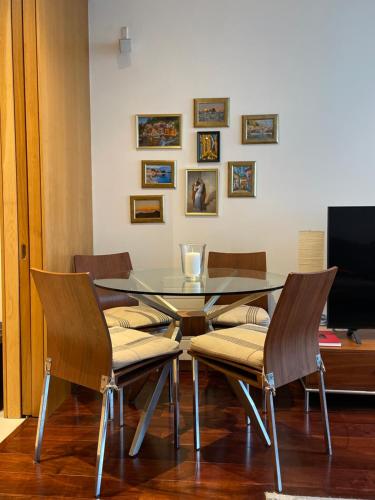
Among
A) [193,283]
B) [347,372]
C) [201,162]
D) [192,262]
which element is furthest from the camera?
[201,162]

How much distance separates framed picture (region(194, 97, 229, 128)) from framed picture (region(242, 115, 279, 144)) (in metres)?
0.15

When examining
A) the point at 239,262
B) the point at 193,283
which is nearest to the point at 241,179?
the point at 239,262

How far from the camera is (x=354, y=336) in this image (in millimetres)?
2951

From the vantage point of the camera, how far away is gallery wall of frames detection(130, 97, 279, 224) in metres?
3.50

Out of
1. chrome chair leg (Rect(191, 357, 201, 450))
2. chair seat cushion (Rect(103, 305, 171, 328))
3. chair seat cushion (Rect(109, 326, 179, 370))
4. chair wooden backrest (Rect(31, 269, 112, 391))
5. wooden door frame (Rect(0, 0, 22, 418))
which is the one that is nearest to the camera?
chair wooden backrest (Rect(31, 269, 112, 391))

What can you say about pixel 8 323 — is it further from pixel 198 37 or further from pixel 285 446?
pixel 198 37

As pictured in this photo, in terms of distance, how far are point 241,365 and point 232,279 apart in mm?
659

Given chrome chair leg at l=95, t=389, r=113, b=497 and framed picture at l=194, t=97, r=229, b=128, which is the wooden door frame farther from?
framed picture at l=194, t=97, r=229, b=128

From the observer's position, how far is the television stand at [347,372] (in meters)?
2.75

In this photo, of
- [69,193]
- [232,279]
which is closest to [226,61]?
[69,193]

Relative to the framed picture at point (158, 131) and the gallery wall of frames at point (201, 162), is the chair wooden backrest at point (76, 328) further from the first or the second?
the framed picture at point (158, 131)

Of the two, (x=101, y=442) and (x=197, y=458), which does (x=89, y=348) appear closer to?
(x=101, y=442)

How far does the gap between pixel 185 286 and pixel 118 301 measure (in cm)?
100

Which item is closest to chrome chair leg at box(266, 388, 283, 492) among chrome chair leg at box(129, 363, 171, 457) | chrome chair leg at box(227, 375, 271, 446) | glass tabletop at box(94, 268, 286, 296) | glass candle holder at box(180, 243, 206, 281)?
chrome chair leg at box(227, 375, 271, 446)
